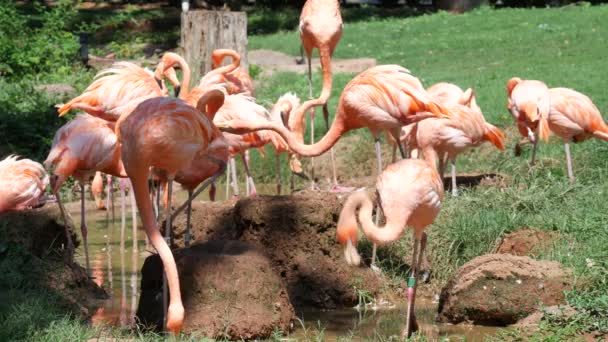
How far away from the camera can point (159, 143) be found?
536cm

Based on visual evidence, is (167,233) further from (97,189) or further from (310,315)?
(97,189)

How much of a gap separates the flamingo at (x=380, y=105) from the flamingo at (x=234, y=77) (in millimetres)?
2189

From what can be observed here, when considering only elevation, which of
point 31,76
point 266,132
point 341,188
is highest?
point 266,132

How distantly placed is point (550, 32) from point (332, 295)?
1205 centimetres

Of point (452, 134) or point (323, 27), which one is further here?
point (323, 27)

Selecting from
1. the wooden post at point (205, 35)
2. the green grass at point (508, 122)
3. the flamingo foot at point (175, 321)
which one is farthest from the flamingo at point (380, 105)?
the wooden post at point (205, 35)

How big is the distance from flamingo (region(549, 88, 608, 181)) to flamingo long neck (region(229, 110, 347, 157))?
8.35 ft

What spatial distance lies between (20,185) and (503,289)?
3.28 meters

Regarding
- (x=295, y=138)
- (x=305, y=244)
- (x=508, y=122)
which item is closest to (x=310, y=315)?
(x=305, y=244)

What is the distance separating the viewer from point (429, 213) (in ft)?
18.6

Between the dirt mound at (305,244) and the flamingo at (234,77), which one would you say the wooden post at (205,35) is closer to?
the flamingo at (234,77)

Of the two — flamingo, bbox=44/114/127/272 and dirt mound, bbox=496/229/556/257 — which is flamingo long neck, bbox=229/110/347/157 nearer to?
flamingo, bbox=44/114/127/272

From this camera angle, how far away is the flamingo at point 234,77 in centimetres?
892

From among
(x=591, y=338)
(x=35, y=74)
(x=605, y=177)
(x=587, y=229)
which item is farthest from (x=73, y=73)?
(x=591, y=338)
